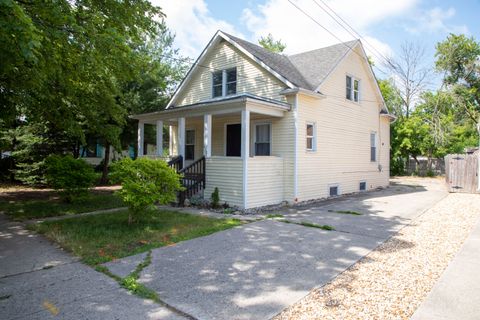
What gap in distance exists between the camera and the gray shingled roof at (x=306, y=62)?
12406 mm

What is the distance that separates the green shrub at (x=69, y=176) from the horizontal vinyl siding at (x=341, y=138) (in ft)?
25.0

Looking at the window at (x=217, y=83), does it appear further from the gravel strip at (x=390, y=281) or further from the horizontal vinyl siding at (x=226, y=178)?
the gravel strip at (x=390, y=281)

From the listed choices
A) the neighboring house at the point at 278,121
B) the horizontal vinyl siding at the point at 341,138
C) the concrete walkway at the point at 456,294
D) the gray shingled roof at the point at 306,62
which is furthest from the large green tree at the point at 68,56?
the horizontal vinyl siding at the point at 341,138

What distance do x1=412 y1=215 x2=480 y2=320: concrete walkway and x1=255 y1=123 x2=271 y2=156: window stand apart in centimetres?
773

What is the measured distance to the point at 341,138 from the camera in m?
14.0

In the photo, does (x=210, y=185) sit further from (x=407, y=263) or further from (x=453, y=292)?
(x=453, y=292)

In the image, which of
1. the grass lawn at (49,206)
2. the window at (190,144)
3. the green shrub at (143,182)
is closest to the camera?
the green shrub at (143,182)

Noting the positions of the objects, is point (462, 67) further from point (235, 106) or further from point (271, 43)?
point (235, 106)

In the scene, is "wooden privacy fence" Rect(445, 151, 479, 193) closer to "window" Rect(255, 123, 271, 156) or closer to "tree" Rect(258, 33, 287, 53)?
"window" Rect(255, 123, 271, 156)

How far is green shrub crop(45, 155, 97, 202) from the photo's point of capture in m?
10.1

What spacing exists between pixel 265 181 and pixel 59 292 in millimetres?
7583

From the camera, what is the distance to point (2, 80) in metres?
8.80

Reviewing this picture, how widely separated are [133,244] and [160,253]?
0.82 m

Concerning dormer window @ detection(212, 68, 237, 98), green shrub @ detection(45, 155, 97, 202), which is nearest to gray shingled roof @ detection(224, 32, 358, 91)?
dormer window @ detection(212, 68, 237, 98)
